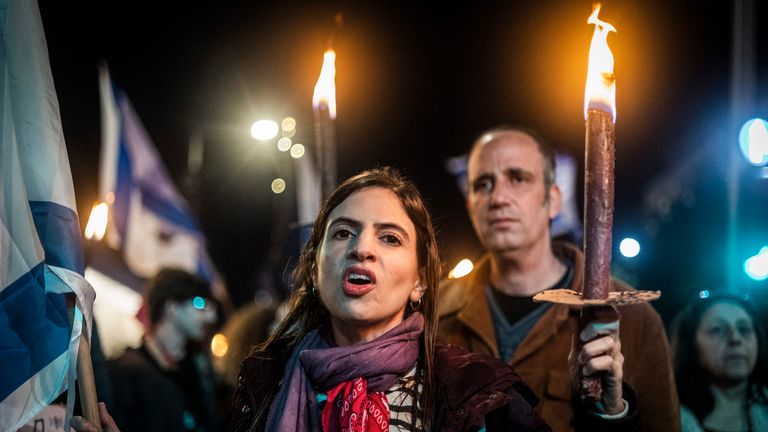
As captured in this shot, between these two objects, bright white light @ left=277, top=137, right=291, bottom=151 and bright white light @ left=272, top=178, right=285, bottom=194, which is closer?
bright white light @ left=277, top=137, right=291, bottom=151

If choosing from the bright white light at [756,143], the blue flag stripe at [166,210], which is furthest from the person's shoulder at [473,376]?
the blue flag stripe at [166,210]

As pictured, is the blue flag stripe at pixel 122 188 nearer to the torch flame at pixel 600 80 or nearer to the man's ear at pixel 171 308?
the man's ear at pixel 171 308

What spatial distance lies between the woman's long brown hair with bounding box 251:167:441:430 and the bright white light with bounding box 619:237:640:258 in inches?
105

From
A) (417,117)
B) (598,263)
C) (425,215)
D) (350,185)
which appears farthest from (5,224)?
(417,117)

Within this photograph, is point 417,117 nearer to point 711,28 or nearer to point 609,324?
point 711,28

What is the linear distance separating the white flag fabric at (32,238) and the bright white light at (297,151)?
5791mm

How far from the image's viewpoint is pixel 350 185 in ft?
9.99

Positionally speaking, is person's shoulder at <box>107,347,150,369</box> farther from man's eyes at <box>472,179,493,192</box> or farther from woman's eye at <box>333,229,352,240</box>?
woman's eye at <box>333,229,352,240</box>

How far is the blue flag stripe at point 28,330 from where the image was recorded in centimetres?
236

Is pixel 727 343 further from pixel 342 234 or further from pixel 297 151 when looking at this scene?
pixel 297 151

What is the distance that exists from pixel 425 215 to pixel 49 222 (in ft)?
4.79

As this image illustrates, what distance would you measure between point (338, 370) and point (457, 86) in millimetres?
3626

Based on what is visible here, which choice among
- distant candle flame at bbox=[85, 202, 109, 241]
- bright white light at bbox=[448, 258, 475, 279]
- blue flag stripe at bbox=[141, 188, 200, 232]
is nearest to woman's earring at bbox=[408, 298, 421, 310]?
bright white light at bbox=[448, 258, 475, 279]

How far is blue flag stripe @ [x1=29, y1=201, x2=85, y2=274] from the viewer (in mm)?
2516
